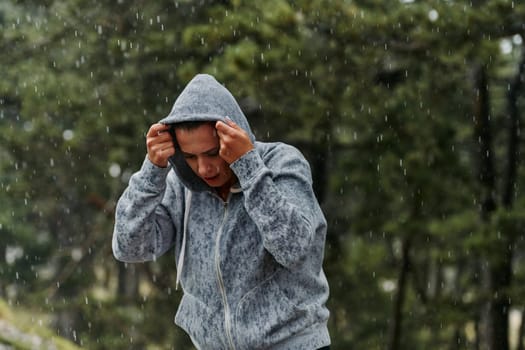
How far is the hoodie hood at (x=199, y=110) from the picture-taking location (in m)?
2.25

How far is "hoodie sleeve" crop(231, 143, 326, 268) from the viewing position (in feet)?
7.00

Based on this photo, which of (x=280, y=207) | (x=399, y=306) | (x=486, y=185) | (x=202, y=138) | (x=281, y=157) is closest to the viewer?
(x=280, y=207)

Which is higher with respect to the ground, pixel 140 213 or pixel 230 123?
pixel 230 123

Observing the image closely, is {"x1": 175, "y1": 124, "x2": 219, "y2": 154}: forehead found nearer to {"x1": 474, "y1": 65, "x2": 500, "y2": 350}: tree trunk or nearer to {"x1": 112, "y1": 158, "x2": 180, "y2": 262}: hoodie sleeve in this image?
{"x1": 112, "y1": 158, "x2": 180, "y2": 262}: hoodie sleeve

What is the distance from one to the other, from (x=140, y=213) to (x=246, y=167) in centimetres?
33

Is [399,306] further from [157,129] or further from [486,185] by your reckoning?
[157,129]

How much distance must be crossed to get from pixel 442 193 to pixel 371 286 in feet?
7.93

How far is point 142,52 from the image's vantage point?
8.79 meters

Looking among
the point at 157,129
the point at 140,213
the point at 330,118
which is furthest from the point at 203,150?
the point at 330,118

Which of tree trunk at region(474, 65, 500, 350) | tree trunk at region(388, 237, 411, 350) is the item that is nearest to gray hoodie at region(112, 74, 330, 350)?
tree trunk at region(474, 65, 500, 350)

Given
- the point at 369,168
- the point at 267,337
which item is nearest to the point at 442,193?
the point at 369,168

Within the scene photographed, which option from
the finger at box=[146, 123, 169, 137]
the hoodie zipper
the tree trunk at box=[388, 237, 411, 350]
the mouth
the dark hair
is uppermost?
the dark hair

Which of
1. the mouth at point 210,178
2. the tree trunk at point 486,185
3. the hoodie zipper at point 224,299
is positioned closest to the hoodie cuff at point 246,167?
the mouth at point 210,178

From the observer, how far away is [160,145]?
7.57 feet
